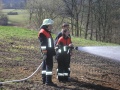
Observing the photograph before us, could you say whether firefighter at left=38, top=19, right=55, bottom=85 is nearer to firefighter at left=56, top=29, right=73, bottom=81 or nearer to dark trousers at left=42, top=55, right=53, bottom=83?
dark trousers at left=42, top=55, right=53, bottom=83

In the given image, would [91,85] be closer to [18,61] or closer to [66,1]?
[18,61]

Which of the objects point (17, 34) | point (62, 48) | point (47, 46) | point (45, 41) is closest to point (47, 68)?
point (47, 46)

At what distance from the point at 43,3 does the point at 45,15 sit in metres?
1.86

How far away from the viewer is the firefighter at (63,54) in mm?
9008

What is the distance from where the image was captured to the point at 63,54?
9070 millimetres

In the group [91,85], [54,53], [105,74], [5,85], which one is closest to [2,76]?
[5,85]

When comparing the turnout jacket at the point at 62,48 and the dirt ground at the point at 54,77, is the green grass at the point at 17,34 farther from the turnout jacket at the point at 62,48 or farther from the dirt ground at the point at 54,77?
the turnout jacket at the point at 62,48

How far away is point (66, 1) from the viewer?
41375 mm

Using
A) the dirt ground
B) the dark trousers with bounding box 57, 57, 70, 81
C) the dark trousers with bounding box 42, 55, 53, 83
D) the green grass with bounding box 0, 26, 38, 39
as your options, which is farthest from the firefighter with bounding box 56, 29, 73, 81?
the green grass with bounding box 0, 26, 38, 39

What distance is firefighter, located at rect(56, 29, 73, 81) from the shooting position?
901 cm

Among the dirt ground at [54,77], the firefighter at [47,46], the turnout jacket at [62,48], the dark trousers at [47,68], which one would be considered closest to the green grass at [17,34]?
the dirt ground at [54,77]

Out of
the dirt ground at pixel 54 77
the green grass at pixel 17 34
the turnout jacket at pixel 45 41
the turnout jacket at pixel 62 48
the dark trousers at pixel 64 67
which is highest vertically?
the turnout jacket at pixel 45 41

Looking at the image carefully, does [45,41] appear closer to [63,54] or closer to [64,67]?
[63,54]

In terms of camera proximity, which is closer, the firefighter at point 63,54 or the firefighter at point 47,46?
the firefighter at point 47,46
